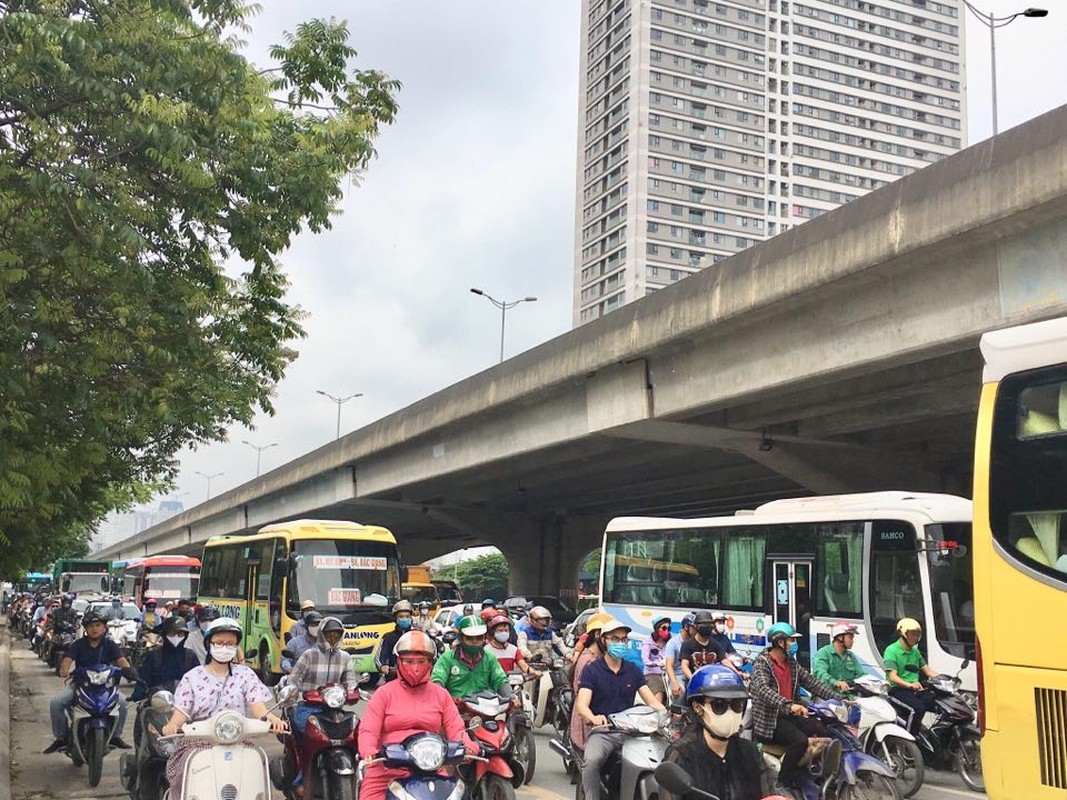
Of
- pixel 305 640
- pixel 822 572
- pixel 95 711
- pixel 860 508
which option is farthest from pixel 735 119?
pixel 95 711

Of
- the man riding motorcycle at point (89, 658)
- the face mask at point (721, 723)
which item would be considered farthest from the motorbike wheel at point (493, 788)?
the man riding motorcycle at point (89, 658)

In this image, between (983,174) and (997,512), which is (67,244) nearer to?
(997,512)

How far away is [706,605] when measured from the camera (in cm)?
1891

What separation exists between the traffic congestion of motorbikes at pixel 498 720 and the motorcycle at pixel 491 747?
0.05 ft

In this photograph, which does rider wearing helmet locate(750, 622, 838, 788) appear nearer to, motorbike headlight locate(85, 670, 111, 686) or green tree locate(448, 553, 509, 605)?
motorbike headlight locate(85, 670, 111, 686)

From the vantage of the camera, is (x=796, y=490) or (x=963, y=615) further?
(x=796, y=490)

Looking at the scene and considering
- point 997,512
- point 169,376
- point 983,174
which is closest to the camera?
point 997,512

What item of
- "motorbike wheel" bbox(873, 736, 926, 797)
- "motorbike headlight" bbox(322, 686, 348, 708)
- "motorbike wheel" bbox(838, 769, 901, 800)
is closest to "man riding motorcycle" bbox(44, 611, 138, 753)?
"motorbike headlight" bbox(322, 686, 348, 708)

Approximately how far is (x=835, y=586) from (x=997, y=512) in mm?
9722

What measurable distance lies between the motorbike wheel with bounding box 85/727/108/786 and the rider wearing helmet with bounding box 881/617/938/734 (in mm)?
8051

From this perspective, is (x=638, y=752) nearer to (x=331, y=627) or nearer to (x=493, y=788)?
(x=493, y=788)

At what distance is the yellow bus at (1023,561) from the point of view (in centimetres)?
603

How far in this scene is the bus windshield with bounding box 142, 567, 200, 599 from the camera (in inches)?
1364

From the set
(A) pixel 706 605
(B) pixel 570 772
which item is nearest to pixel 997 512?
(B) pixel 570 772
